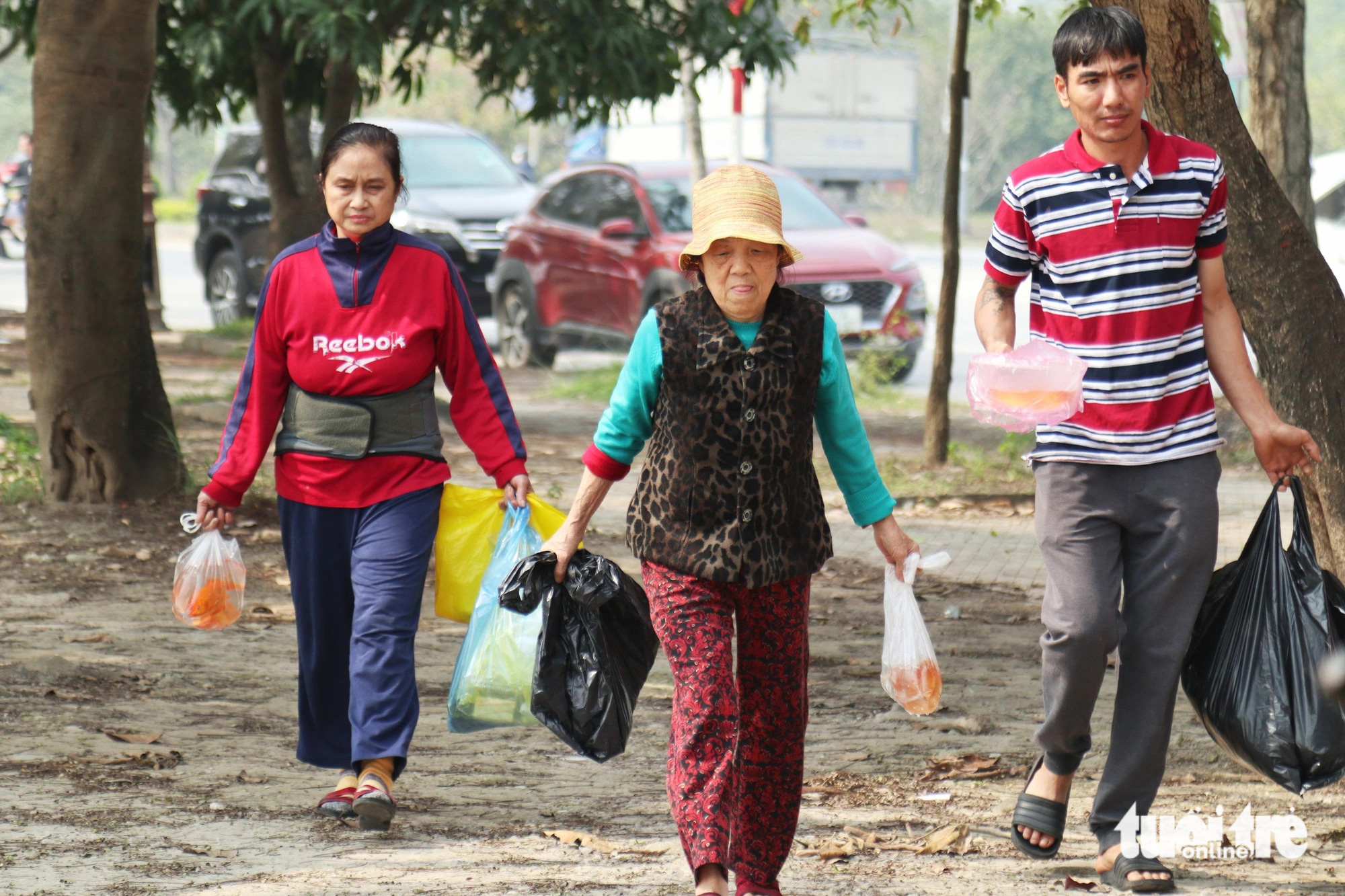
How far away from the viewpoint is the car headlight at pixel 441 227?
1580 cm

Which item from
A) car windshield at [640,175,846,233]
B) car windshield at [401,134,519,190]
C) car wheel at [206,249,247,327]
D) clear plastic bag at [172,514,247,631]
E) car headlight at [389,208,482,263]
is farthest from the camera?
car wheel at [206,249,247,327]

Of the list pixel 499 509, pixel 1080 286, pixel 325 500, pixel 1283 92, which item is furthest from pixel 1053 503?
pixel 1283 92

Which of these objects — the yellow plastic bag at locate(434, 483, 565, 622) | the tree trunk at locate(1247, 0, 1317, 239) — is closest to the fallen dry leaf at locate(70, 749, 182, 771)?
the yellow plastic bag at locate(434, 483, 565, 622)

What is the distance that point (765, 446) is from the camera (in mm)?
3449

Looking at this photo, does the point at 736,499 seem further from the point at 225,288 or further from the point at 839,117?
the point at 839,117

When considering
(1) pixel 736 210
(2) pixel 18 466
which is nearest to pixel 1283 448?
(1) pixel 736 210

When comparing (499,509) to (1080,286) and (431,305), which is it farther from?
(1080,286)

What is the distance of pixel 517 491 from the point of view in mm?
4285

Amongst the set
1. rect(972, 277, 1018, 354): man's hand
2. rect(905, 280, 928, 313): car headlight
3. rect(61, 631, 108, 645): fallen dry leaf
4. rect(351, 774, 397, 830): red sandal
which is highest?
rect(972, 277, 1018, 354): man's hand

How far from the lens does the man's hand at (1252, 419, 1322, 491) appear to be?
11.8 ft

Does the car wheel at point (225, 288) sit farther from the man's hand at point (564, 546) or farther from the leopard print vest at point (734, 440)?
the leopard print vest at point (734, 440)

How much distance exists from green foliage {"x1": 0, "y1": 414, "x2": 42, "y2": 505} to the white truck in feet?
79.9

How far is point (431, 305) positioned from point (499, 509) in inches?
22.7

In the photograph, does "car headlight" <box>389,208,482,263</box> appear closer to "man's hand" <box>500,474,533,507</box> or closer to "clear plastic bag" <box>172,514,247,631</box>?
"clear plastic bag" <box>172,514,247,631</box>
